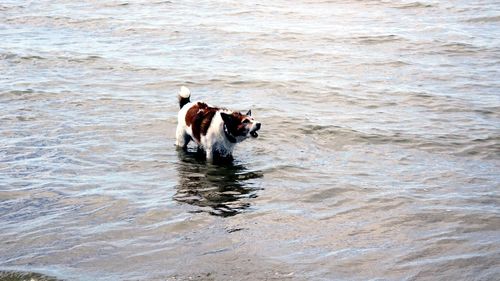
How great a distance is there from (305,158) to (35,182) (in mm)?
3712

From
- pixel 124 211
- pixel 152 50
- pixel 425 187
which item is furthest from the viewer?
pixel 152 50

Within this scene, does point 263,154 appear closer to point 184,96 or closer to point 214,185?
point 184,96

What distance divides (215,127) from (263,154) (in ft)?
3.54

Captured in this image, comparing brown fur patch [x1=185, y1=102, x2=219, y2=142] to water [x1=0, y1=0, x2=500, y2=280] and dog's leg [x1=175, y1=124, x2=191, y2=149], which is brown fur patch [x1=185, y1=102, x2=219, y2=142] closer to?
dog's leg [x1=175, y1=124, x2=191, y2=149]

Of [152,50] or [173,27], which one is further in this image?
[173,27]

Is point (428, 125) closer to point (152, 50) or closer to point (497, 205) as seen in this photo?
point (497, 205)

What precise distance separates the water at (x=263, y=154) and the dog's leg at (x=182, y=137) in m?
0.15

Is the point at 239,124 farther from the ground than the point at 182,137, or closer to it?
farther from the ground

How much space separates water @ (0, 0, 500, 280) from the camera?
743cm

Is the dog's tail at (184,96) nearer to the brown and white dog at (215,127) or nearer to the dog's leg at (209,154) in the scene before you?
the brown and white dog at (215,127)

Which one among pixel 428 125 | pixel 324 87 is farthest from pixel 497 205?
pixel 324 87

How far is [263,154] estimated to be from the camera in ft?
36.7

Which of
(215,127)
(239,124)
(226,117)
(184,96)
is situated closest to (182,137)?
(184,96)

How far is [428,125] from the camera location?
12.7 m
